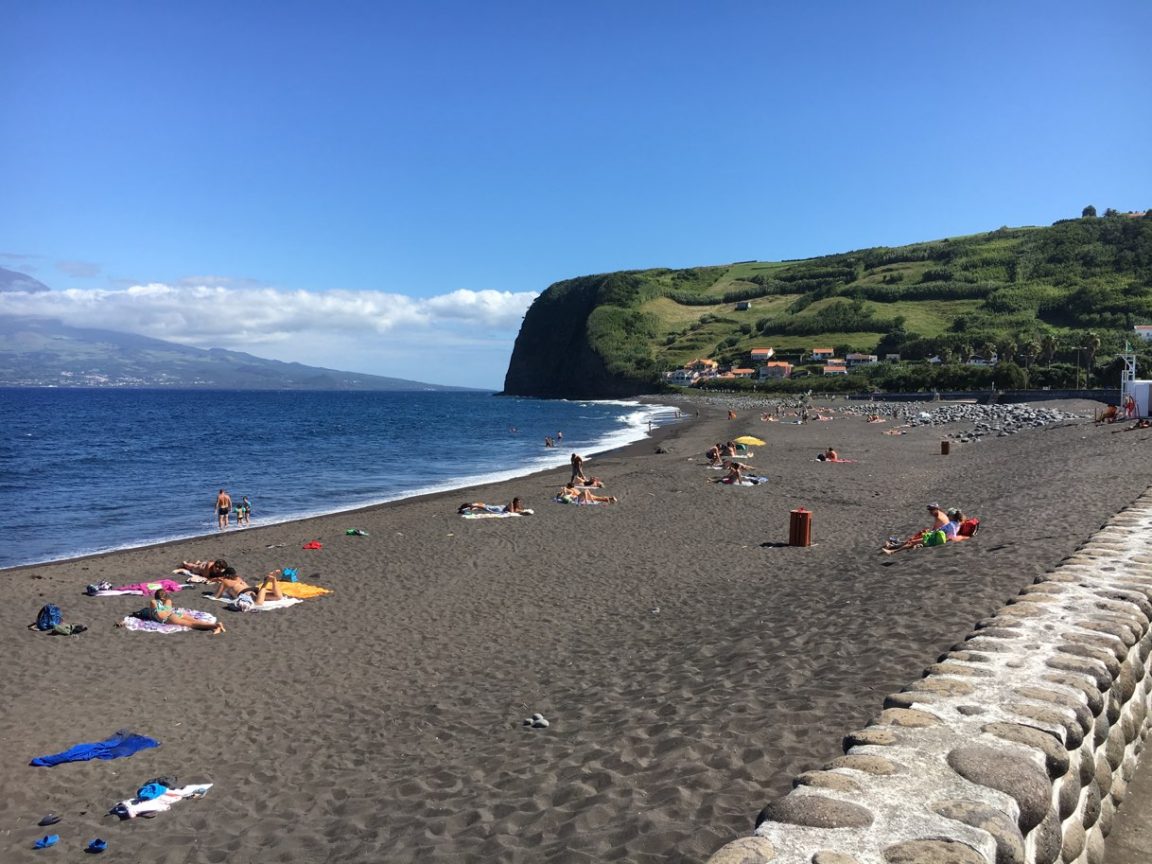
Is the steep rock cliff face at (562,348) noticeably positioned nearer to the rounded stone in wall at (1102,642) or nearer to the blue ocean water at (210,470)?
the blue ocean water at (210,470)

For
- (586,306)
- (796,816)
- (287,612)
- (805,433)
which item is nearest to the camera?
(796,816)

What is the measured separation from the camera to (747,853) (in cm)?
264

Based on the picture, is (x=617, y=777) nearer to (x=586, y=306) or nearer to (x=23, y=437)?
(x=23, y=437)

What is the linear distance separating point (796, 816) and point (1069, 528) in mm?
11485

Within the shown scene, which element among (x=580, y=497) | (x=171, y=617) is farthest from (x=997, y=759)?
(x=580, y=497)

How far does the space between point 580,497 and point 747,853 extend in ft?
64.4

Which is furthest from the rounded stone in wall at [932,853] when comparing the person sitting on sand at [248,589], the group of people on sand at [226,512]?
the group of people on sand at [226,512]

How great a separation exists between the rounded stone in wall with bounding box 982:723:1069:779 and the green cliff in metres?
85.5

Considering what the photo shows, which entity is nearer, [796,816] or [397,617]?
[796,816]

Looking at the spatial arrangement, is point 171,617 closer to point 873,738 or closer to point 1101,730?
point 873,738

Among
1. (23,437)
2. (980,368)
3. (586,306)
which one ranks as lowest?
(23,437)

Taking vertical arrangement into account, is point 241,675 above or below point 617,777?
below

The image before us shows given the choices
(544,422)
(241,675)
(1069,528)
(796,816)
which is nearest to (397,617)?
(241,675)

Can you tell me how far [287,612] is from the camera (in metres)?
11.8
